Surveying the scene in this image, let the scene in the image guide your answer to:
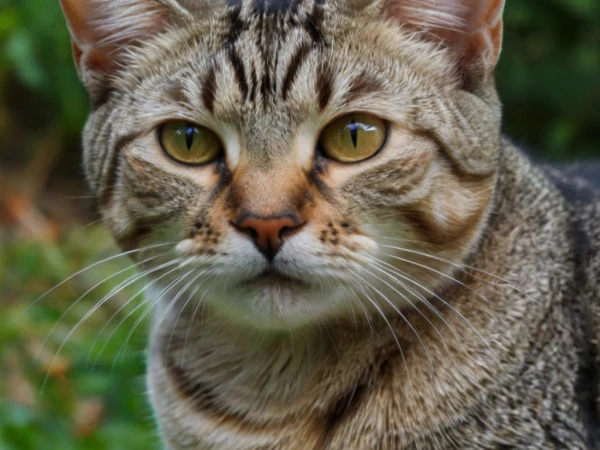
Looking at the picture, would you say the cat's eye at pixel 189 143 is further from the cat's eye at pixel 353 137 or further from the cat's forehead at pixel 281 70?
the cat's eye at pixel 353 137

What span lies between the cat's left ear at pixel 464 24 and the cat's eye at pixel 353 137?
31 cm

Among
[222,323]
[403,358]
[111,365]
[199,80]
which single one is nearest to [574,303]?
[403,358]

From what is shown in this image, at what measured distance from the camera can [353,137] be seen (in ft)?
6.51

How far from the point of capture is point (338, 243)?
1.86 metres

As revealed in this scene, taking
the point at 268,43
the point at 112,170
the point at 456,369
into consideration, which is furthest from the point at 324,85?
the point at 456,369

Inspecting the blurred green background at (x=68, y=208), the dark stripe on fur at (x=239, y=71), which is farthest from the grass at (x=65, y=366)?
the dark stripe on fur at (x=239, y=71)

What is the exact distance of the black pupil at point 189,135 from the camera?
2.06 m

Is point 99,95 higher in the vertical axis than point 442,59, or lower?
lower

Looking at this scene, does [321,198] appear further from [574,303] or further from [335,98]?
[574,303]

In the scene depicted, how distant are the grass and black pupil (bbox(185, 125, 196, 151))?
35.2 inches

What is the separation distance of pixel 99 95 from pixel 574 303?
4.42 ft

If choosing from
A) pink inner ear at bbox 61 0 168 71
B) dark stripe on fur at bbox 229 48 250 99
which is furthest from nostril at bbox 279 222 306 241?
pink inner ear at bbox 61 0 168 71

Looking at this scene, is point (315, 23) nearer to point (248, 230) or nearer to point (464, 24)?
point (464, 24)

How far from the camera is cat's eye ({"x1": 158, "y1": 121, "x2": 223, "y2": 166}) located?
204 cm
